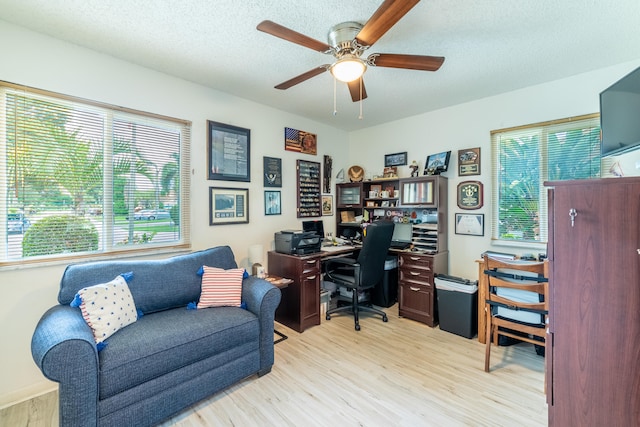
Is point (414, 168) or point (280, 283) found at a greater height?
point (414, 168)

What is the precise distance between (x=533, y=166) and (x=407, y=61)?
6.52 feet

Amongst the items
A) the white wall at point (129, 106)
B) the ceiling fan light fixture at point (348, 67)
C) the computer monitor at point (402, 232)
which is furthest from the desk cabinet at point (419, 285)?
the ceiling fan light fixture at point (348, 67)

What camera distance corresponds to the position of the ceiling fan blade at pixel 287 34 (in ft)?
4.79

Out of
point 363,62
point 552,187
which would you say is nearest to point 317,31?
point 363,62

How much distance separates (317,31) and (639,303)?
7.29 feet

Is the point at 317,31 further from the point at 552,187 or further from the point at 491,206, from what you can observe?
the point at 491,206

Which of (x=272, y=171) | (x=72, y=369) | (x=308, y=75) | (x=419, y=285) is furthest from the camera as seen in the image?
(x=272, y=171)

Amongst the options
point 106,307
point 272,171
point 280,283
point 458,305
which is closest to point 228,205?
point 272,171

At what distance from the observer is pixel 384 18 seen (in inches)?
55.7

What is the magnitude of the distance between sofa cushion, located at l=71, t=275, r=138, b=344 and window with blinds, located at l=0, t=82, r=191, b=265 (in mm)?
563

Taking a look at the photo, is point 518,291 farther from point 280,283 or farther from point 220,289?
point 220,289

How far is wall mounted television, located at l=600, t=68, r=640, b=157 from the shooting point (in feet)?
5.56

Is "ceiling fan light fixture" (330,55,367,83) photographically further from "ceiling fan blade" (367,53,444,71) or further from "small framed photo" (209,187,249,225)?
"small framed photo" (209,187,249,225)

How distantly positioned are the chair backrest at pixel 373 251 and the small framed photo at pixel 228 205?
4.57 feet
